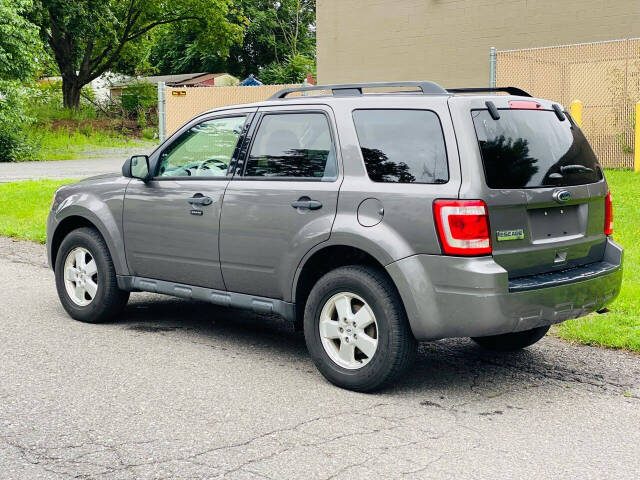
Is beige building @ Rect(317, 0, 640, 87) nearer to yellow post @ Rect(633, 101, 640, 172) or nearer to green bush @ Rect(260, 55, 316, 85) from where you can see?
yellow post @ Rect(633, 101, 640, 172)

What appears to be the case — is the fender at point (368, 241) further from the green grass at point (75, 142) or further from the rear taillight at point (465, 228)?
the green grass at point (75, 142)

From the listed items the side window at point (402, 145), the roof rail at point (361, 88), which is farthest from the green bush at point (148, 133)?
the side window at point (402, 145)

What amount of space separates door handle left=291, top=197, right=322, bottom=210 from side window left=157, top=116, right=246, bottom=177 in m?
0.84

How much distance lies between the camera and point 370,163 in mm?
5203

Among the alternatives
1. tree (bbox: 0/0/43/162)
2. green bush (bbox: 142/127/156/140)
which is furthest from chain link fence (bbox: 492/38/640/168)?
green bush (bbox: 142/127/156/140)

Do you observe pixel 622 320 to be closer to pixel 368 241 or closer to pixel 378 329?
pixel 378 329

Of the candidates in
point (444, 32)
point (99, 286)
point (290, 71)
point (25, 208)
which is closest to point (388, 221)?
point (99, 286)

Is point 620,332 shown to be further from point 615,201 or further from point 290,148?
point 615,201

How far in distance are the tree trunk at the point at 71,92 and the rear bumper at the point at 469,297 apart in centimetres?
4159

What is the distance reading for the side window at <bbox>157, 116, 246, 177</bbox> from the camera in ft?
20.0

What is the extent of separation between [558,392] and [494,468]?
136 centimetres

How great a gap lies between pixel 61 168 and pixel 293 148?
818 inches

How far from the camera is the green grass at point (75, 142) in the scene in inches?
1260

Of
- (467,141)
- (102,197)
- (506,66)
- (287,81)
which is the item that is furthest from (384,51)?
(287,81)
